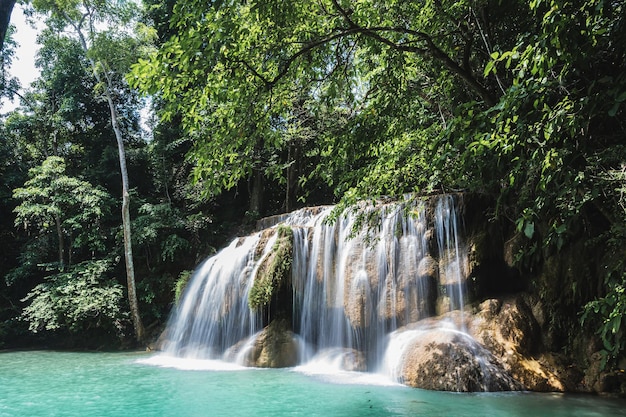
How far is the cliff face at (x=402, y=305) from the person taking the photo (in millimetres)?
6633

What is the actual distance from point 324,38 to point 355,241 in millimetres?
6186

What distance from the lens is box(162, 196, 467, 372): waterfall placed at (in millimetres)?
8570

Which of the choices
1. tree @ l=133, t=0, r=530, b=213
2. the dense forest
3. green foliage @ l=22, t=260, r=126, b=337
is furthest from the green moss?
green foliage @ l=22, t=260, r=126, b=337

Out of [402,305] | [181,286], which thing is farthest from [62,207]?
[402,305]

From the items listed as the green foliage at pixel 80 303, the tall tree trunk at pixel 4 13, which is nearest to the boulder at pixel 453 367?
the tall tree trunk at pixel 4 13

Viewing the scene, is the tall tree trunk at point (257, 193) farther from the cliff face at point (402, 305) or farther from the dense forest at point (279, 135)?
the cliff face at point (402, 305)

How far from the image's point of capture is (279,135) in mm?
4320

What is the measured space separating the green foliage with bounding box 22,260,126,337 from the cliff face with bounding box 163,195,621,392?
8.42 feet

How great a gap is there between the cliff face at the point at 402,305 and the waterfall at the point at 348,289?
2 centimetres

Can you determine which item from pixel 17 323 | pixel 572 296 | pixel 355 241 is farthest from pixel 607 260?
pixel 17 323

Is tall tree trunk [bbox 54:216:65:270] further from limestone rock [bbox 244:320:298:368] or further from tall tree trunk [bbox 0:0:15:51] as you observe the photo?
tall tree trunk [bbox 0:0:15:51]

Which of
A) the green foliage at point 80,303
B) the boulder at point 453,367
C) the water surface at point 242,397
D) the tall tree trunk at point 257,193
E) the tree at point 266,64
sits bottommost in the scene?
the water surface at point 242,397

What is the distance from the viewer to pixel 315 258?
10.4 m

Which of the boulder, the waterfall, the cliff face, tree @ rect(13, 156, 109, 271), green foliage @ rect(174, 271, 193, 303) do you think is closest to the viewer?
the boulder
